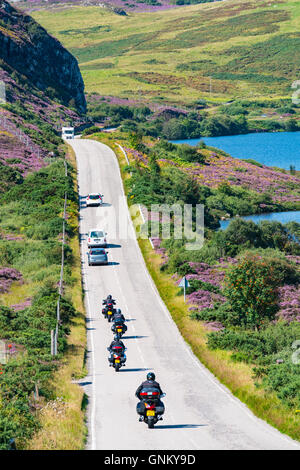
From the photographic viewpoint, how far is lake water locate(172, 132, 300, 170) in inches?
5758

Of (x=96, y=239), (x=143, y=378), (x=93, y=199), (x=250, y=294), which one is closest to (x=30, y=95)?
(x=93, y=199)

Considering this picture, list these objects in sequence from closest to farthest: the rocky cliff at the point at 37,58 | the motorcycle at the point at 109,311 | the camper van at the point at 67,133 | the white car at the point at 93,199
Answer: the motorcycle at the point at 109,311 < the white car at the point at 93,199 < the camper van at the point at 67,133 < the rocky cliff at the point at 37,58

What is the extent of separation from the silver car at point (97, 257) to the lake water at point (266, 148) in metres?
89.7

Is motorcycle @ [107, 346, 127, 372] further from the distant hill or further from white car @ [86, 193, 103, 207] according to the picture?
the distant hill

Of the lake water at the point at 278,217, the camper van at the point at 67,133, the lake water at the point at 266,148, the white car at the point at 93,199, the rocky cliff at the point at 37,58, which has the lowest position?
the lake water at the point at 278,217

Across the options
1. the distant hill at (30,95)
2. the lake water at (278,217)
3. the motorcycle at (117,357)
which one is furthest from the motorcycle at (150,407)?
the lake water at (278,217)

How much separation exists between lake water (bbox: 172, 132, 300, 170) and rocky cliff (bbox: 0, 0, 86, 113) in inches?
1393

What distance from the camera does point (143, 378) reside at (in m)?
28.0

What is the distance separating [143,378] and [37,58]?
133 m

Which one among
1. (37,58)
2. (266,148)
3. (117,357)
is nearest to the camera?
(117,357)

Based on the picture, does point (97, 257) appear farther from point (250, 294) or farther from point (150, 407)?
point (150, 407)

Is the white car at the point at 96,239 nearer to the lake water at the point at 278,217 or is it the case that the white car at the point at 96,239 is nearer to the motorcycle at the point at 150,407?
the motorcycle at the point at 150,407

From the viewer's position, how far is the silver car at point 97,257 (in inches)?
2021
